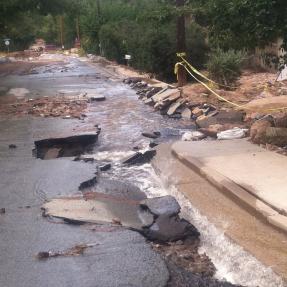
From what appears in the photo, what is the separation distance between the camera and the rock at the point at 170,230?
5.89 metres

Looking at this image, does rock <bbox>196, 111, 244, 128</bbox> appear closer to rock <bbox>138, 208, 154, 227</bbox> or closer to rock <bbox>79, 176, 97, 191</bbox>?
rock <bbox>79, 176, 97, 191</bbox>

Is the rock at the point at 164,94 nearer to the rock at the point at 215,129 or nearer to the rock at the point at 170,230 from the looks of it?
the rock at the point at 215,129

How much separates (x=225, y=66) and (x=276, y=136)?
8183 mm

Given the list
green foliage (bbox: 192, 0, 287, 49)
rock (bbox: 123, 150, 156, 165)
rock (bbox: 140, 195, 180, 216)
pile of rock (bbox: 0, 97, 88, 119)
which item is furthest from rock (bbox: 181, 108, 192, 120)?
rock (bbox: 140, 195, 180, 216)

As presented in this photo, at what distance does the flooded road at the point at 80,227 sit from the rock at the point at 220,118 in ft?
1.60

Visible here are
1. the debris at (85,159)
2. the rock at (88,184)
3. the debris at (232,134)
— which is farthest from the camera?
the debris at (232,134)

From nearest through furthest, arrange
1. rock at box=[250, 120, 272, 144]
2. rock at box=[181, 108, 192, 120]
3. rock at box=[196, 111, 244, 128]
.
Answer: rock at box=[250, 120, 272, 144] < rock at box=[196, 111, 244, 128] < rock at box=[181, 108, 192, 120]

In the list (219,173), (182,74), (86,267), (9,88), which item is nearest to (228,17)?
(219,173)

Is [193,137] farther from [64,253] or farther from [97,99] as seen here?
[97,99]

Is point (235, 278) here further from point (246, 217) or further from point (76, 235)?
point (76, 235)

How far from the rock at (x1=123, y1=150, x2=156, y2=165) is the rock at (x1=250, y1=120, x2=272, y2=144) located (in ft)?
5.78

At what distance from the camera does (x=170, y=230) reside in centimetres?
599

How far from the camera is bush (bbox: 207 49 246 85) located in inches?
654

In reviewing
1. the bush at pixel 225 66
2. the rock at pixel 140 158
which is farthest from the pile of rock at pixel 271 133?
the bush at pixel 225 66
